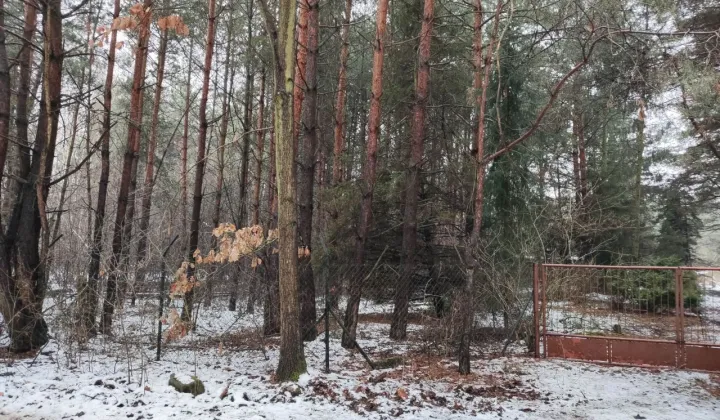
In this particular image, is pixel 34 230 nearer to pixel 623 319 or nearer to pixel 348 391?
pixel 348 391

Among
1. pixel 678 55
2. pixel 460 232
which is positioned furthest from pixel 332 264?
pixel 678 55

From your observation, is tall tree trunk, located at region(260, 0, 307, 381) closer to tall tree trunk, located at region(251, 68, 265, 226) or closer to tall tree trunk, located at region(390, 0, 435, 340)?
tall tree trunk, located at region(390, 0, 435, 340)

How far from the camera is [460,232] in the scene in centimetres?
984

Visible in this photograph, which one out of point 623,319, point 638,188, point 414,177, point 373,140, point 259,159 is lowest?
point 623,319

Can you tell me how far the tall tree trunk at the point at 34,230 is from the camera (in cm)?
595

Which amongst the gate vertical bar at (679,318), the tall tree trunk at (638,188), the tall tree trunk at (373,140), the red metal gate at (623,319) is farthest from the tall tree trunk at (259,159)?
the tall tree trunk at (638,188)

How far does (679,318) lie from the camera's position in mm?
6000

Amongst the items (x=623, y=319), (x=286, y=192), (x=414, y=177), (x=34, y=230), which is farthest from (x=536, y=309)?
(x=34, y=230)

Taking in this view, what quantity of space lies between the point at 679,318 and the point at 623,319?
1.36 m

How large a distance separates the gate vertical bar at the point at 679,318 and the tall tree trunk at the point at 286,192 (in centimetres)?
524

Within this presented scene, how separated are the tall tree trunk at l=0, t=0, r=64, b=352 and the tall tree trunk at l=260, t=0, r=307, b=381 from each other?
11.3 feet

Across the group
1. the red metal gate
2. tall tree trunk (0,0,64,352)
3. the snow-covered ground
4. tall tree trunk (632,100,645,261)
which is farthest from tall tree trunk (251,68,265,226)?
tall tree trunk (632,100,645,261)

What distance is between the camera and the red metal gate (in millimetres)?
6133

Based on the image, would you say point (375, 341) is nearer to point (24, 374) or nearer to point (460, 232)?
point (460, 232)
